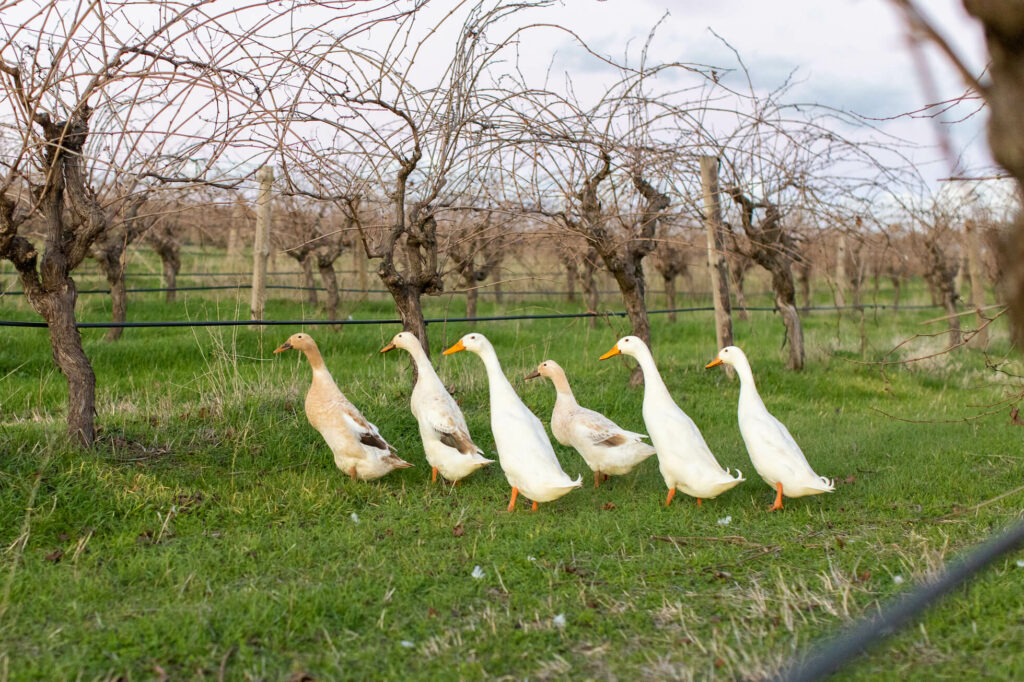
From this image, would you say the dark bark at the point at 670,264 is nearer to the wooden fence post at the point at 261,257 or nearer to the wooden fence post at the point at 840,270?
the wooden fence post at the point at 840,270

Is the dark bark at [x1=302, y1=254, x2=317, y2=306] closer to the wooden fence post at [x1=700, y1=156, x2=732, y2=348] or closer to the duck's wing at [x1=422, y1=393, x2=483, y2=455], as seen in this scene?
the wooden fence post at [x1=700, y1=156, x2=732, y2=348]

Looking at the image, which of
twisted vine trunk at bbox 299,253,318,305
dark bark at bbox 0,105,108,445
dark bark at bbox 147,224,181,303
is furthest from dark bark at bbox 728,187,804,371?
Result: dark bark at bbox 147,224,181,303

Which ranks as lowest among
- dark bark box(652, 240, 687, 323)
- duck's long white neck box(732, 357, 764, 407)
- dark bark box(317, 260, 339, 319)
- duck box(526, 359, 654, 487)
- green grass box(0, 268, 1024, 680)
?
green grass box(0, 268, 1024, 680)

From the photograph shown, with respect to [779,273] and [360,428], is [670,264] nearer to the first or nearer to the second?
[779,273]

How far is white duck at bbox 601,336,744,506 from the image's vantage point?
511 centimetres

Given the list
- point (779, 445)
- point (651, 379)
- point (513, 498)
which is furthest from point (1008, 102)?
point (651, 379)

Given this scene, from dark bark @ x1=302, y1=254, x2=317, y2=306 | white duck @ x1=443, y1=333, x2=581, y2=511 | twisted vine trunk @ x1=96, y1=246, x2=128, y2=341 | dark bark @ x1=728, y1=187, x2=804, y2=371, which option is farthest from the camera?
dark bark @ x1=302, y1=254, x2=317, y2=306

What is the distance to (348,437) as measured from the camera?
5559 mm

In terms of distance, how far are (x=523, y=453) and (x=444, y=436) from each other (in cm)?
84

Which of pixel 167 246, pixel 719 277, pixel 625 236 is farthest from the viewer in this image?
pixel 167 246

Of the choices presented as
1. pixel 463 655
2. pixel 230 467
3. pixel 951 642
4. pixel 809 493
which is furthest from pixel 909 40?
pixel 230 467

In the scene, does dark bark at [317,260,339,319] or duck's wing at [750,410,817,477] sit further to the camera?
dark bark at [317,260,339,319]

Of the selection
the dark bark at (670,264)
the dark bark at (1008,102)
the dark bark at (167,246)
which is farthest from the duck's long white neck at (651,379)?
the dark bark at (167,246)

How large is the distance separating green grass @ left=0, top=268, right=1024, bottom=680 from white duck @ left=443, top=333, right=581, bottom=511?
7.6 inches
